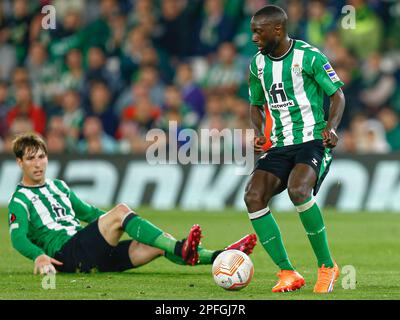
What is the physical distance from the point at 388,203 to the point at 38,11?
297 inches

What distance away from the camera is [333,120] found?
7.33m

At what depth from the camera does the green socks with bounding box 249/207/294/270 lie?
24.6 ft

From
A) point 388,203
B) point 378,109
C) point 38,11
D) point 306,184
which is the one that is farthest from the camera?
point 38,11

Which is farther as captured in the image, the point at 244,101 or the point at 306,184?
the point at 244,101

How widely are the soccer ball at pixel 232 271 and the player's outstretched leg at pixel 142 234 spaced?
18.7 inches

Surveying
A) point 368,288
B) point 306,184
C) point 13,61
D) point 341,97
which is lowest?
point 368,288

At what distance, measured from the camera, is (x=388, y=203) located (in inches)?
618

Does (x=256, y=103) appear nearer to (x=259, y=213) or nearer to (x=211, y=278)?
(x=259, y=213)

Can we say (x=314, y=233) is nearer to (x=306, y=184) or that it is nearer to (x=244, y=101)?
(x=306, y=184)

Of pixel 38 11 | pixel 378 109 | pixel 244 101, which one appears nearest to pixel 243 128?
pixel 244 101

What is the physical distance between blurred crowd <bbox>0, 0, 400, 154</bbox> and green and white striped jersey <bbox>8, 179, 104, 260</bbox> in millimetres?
7764

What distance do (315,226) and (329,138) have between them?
660 mm

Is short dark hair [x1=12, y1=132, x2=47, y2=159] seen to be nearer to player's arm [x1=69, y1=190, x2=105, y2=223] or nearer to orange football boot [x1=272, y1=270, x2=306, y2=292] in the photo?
player's arm [x1=69, y1=190, x2=105, y2=223]

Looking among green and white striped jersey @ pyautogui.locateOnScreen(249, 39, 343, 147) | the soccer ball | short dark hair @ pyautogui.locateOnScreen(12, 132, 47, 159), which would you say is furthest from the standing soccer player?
short dark hair @ pyautogui.locateOnScreen(12, 132, 47, 159)
